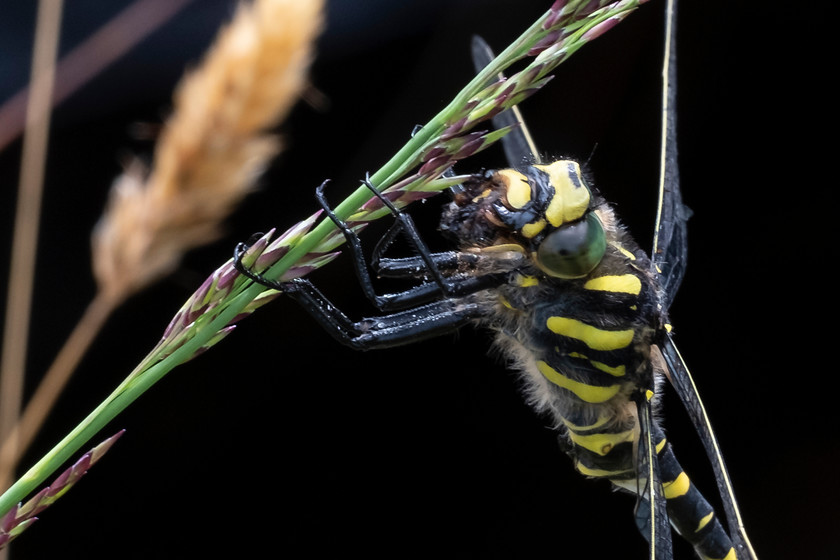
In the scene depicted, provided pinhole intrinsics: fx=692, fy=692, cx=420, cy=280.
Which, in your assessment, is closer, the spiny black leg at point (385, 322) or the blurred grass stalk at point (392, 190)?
the blurred grass stalk at point (392, 190)

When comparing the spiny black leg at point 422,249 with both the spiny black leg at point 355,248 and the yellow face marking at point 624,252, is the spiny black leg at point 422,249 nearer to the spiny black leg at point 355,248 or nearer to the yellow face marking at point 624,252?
the spiny black leg at point 355,248

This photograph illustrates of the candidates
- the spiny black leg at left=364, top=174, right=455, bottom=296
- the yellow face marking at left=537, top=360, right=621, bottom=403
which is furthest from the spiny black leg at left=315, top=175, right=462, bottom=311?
the yellow face marking at left=537, top=360, right=621, bottom=403

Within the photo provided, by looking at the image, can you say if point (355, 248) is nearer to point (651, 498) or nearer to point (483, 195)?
point (483, 195)

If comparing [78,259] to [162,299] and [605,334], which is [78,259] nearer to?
[162,299]

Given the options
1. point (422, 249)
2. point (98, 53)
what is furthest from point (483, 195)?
point (98, 53)

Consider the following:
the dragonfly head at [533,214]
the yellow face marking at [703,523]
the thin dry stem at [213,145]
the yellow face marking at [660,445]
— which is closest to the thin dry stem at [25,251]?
the thin dry stem at [213,145]

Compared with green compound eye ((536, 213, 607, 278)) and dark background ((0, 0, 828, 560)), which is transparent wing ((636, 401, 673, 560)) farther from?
dark background ((0, 0, 828, 560))

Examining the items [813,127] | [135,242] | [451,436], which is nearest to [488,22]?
[813,127]
